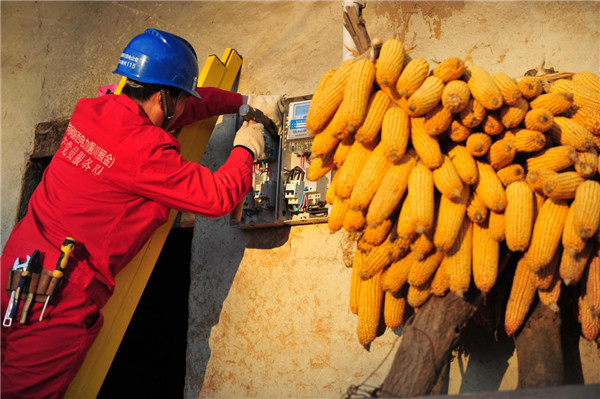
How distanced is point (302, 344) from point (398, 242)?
1.58 m

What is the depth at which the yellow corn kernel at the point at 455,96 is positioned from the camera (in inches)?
91.6

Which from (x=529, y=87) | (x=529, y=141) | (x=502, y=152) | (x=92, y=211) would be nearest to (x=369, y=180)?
(x=502, y=152)

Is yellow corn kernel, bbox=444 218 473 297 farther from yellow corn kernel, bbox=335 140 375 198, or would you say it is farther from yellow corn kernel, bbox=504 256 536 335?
yellow corn kernel, bbox=335 140 375 198

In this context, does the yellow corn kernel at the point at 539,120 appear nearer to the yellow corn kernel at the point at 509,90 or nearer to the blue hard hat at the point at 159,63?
the yellow corn kernel at the point at 509,90

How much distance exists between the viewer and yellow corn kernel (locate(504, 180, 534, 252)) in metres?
2.30

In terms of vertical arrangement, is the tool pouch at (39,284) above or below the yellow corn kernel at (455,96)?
below

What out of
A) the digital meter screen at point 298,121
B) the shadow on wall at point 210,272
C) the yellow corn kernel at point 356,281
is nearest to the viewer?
the yellow corn kernel at point 356,281

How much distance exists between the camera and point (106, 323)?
11.6 feet

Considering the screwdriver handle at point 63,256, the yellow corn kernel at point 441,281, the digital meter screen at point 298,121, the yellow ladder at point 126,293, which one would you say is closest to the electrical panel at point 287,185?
the digital meter screen at point 298,121

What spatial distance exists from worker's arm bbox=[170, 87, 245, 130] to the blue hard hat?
35 centimetres

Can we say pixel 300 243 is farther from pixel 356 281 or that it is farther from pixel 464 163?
pixel 464 163

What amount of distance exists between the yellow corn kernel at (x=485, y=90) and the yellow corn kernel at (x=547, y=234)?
1.50 ft

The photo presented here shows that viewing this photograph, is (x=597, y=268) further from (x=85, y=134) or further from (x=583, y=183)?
(x=85, y=134)

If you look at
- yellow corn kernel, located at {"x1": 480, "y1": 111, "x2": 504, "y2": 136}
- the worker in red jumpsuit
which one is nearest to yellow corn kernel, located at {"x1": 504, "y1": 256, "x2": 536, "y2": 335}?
yellow corn kernel, located at {"x1": 480, "y1": 111, "x2": 504, "y2": 136}
